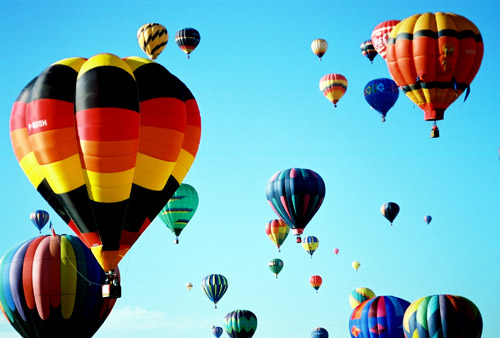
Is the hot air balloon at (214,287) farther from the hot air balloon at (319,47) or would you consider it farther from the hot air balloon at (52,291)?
the hot air balloon at (52,291)

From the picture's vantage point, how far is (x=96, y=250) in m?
30.5

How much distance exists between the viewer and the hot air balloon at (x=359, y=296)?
59625 millimetres

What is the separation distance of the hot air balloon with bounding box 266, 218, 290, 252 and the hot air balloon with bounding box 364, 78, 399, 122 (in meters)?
8.72

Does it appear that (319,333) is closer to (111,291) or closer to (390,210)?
(390,210)

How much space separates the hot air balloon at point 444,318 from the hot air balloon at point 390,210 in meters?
17.2

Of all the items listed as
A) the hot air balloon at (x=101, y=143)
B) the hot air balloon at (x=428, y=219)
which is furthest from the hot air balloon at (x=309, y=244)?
the hot air balloon at (x=101, y=143)

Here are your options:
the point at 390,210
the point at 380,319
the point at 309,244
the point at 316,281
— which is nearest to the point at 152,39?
the point at 380,319

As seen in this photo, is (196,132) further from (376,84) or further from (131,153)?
(376,84)

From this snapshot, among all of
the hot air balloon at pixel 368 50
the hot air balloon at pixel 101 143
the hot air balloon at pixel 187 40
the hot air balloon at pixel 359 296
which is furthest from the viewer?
the hot air balloon at pixel 359 296

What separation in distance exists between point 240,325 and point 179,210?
33.9 ft

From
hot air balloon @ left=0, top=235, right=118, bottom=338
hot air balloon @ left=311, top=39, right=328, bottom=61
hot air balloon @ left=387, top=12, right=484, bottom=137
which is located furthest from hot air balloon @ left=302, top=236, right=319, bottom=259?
hot air balloon @ left=0, top=235, right=118, bottom=338

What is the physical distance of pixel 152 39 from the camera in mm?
48281

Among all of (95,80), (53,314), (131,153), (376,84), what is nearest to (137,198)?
(131,153)

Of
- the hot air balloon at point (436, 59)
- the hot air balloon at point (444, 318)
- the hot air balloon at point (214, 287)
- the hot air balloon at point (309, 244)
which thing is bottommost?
the hot air balloon at point (444, 318)
